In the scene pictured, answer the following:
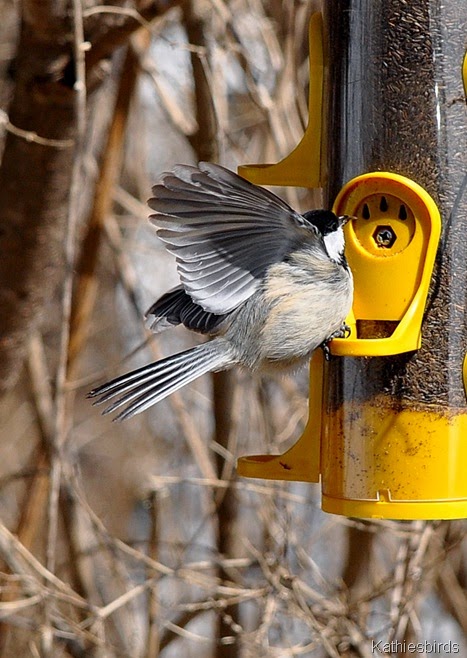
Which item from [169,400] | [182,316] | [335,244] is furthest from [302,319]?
[169,400]

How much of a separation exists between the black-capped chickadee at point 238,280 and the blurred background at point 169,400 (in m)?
0.67

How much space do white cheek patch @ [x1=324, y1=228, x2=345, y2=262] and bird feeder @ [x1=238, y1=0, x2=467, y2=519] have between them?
0.07 feet

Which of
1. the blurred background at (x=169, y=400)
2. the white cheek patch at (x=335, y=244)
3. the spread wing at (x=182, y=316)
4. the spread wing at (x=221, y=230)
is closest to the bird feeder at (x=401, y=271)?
the white cheek patch at (x=335, y=244)

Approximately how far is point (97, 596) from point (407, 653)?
1.42 m

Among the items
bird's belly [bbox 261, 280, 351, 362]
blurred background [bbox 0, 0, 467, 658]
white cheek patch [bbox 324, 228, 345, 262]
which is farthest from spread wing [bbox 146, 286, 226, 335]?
blurred background [bbox 0, 0, 467, 658]

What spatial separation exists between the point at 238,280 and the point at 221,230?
19 cm

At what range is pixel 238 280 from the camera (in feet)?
7.81

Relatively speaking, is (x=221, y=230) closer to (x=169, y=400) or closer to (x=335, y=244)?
(x=335, y=244)

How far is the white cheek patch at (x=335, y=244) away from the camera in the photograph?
244 centimetres

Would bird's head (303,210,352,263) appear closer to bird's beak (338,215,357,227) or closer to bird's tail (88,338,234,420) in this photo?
bird's beak (338,215,357,227)

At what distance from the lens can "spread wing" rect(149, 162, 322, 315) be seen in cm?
210

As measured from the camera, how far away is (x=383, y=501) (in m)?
2.35

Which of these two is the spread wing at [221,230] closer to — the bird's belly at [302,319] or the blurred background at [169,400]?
the bird's belly at [302,319]

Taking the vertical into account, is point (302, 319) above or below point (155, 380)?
above
